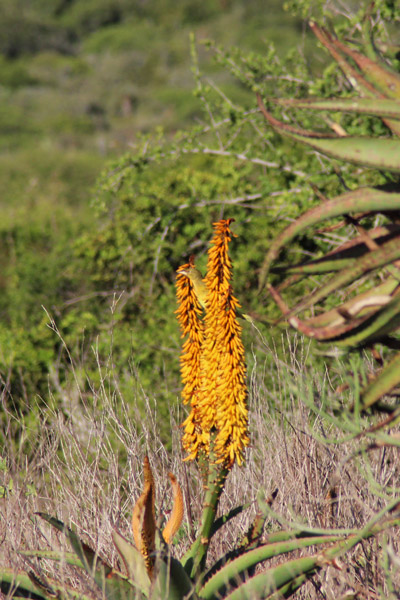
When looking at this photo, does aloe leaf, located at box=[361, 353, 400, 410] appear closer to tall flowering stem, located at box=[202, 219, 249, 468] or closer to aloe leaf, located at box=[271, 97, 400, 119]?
tall flowering stem, located at box=[202, 219, 249, 468]

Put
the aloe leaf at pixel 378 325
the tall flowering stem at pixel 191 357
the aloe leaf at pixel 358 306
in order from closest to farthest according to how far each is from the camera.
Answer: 1. the aloe leaf at pixel 378 325
2. the aloe leaf at pixel 358 306
3. the tall flowering stem at pixel 191 357

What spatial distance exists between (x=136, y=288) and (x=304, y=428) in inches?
140

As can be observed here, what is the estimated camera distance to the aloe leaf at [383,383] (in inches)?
66.4

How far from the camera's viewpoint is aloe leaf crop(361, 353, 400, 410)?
1.69m

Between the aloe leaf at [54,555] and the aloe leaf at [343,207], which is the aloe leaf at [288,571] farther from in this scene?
the aloe leaf at [343,207]

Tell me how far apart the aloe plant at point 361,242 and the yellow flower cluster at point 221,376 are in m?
0.13

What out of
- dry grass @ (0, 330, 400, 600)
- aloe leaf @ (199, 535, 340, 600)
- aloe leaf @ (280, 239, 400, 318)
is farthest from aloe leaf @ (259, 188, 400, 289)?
aloe leaf @ (199, 535, 340, 600)

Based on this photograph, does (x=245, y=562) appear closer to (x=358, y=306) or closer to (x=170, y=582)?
(x=170, y=582)

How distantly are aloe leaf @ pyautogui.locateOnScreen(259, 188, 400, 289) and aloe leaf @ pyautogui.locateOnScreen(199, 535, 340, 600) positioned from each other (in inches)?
29.1

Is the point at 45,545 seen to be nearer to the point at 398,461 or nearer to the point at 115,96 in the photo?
the point at 398,461

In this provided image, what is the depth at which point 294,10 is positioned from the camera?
5223 mm

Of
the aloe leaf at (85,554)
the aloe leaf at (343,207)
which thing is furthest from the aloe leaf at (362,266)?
the aloe leaf at (85,554)

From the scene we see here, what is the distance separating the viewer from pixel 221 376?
6.09 feet

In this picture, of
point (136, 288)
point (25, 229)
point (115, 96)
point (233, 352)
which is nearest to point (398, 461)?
point (233, 352)
